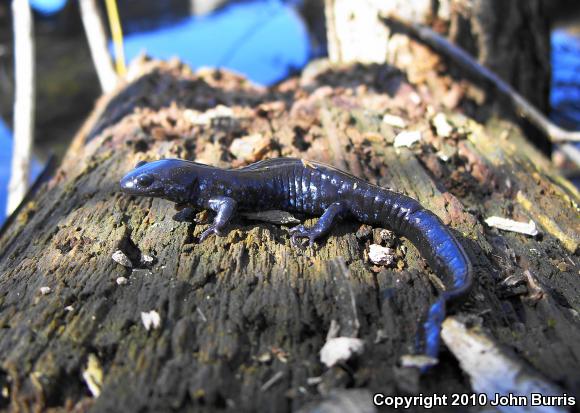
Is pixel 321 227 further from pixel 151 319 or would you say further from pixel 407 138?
pixel 407 138

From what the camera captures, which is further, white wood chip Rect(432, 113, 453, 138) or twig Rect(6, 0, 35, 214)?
twig Rect(6, 0, 35, 214)

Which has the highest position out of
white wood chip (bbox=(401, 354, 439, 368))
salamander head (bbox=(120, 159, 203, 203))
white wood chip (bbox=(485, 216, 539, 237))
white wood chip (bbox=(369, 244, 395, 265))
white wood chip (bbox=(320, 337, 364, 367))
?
salamander head (bbox=(120, 159, 203, 203))

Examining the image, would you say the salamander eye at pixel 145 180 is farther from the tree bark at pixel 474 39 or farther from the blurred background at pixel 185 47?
the blurred background at pixel 185 47

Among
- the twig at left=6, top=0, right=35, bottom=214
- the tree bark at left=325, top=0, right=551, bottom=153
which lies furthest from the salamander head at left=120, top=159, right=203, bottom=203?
the tree bark at left=325, top=0, right=551, bottom=153

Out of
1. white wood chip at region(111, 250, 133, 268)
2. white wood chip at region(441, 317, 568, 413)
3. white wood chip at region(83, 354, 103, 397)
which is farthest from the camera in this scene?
white wood chip at region(111, 250, 133, 268)

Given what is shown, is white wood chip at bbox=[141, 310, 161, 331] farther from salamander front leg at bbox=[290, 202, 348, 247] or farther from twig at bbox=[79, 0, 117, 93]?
twig at bbox=[79, 0, 117, 93]

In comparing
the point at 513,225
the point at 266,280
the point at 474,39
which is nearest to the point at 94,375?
the point at 266,280

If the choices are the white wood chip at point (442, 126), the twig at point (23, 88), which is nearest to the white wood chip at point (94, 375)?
the white wood chip at point (442, 126)

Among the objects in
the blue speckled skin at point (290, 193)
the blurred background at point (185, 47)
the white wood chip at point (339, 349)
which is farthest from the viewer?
the blurred background at point (185, 47)
